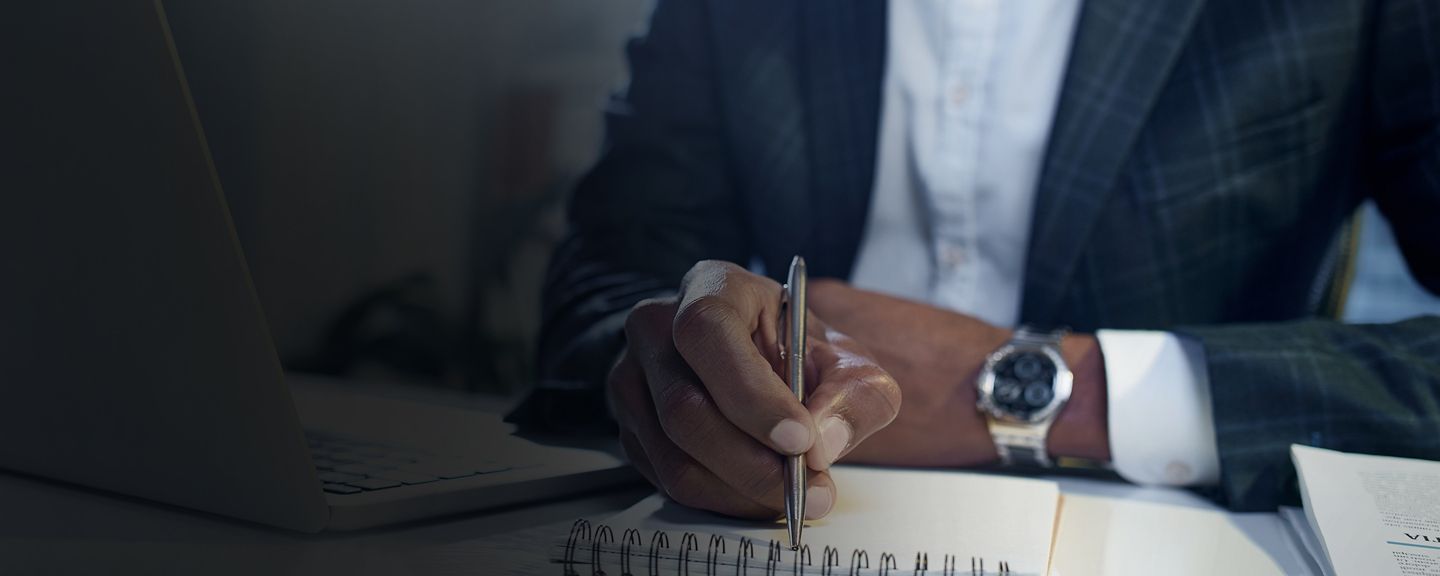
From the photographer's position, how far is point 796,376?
0.33 m

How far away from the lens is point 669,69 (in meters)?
0.84

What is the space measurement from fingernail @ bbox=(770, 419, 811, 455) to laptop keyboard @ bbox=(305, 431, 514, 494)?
0.49 ft

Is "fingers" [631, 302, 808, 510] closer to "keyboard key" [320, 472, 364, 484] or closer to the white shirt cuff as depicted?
"keyboard key" [320, 472, 364, 484]

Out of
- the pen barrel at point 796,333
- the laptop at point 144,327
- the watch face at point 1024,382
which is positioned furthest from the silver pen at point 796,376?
the watch face at point 1024,382

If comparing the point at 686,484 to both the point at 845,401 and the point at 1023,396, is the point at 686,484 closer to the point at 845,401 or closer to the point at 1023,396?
the point at 845,401

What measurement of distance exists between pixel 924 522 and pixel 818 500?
0.16ft

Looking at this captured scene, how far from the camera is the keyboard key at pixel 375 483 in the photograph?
39 cm

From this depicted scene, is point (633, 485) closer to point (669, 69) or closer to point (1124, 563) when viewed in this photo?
point (1124, 563)

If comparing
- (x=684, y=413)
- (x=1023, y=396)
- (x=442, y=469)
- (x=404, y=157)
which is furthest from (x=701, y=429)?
(x=404, y=157)

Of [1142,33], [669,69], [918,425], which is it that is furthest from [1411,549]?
[669,69]

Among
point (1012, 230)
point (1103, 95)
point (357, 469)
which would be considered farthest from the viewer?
point (1012, 230)

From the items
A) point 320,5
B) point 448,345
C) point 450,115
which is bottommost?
point 448,345

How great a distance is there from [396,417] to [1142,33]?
1.76 ft

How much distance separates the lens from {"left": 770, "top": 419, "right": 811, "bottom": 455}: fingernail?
320mm
